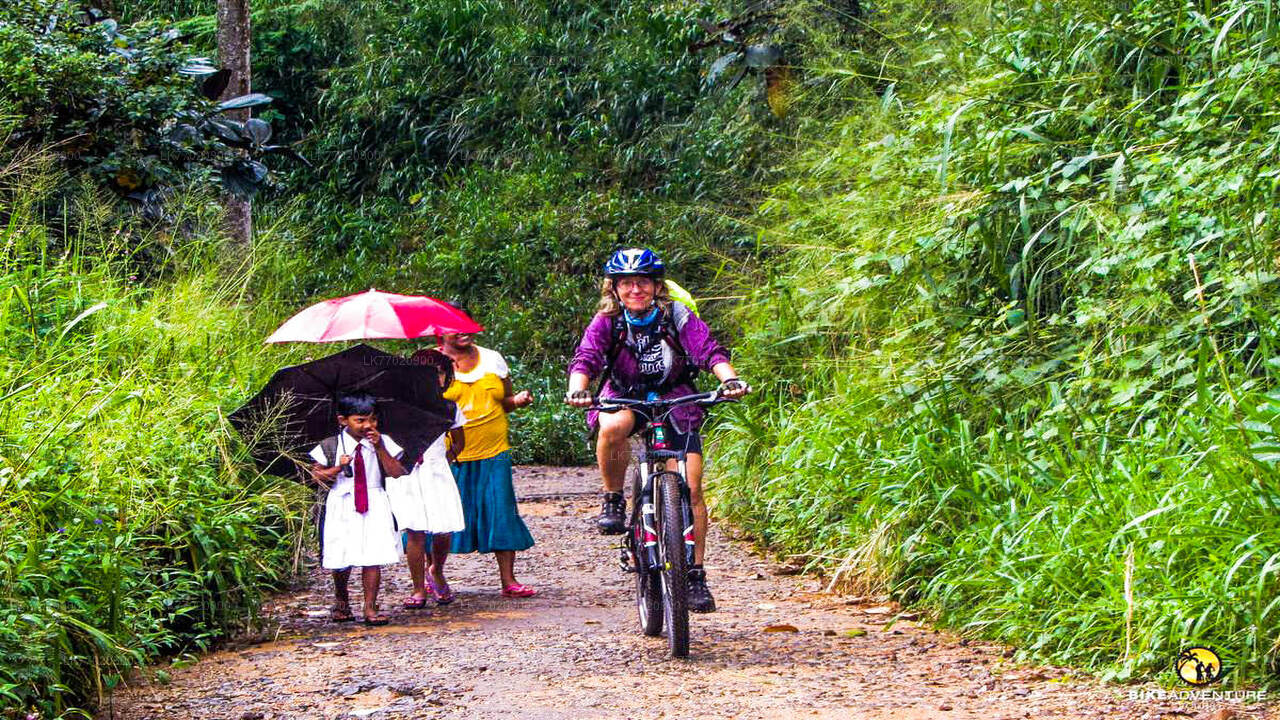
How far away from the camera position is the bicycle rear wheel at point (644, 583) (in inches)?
245

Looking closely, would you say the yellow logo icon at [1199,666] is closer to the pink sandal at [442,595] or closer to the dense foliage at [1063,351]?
the dense foliage at [1063,351]

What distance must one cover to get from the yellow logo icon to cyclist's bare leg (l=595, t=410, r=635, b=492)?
8.96ft

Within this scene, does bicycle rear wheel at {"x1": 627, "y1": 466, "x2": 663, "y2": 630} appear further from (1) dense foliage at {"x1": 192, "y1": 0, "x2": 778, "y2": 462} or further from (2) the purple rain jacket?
(1) dense foliage at {"x1": 192, "y1": 0, "x2": 778, "y2": 462}

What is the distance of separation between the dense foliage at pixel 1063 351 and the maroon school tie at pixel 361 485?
258cm

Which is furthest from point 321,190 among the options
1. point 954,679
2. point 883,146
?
point 954,679

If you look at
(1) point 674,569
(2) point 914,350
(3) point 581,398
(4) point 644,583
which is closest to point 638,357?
(3) point 581,398

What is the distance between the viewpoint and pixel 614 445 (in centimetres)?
661

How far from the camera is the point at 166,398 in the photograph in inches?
283

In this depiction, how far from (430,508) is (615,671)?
2.12 m

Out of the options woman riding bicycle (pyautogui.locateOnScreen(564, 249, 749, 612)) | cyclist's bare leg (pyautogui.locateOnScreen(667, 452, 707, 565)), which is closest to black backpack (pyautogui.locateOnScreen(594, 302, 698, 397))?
woman riding bicycle (pyautogui.locateOnScreen(564, 249, 749, 612))

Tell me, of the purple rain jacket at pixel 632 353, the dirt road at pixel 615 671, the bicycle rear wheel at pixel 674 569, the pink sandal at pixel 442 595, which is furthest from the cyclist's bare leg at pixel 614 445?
the pink sandal at pixel 442 595

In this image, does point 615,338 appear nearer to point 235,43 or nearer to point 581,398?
point 581,398

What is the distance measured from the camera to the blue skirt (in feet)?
26.1

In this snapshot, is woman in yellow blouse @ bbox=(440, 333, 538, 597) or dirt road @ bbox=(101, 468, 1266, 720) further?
woman in yellow blouse @ bbox=(440, 333, 538, 597)
